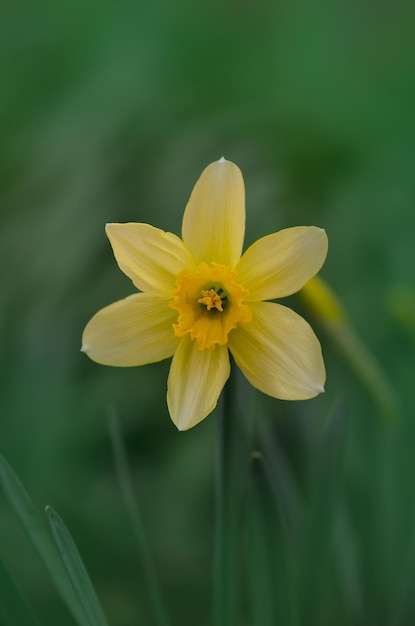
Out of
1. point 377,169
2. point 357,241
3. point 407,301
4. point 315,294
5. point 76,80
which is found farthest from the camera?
point 76,80

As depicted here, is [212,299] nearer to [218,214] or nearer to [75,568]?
[218,214]

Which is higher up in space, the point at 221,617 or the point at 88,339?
the point at 88,339

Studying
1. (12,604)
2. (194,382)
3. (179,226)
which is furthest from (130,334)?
(179,226)

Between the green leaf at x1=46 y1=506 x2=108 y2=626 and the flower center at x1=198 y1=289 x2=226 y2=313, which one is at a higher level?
the flower center at x1=198 y1=289 x2=226 y2=313

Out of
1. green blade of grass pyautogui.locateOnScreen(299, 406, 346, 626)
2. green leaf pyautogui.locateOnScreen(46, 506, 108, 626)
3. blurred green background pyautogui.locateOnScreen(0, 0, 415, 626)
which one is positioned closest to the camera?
green leaf pyautogui.locateOnScreen(46, 506, 108, 626)

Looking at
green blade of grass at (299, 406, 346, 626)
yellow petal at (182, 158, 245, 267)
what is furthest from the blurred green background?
yellow petal at (182, 158, 245, 267)

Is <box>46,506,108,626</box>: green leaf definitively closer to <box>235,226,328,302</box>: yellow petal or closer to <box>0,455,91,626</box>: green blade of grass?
<box>0,455,91,626</box>: green blade of grass

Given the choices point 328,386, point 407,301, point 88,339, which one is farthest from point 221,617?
point 328,386

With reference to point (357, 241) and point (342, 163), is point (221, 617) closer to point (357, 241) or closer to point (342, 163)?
point (357, 241)
